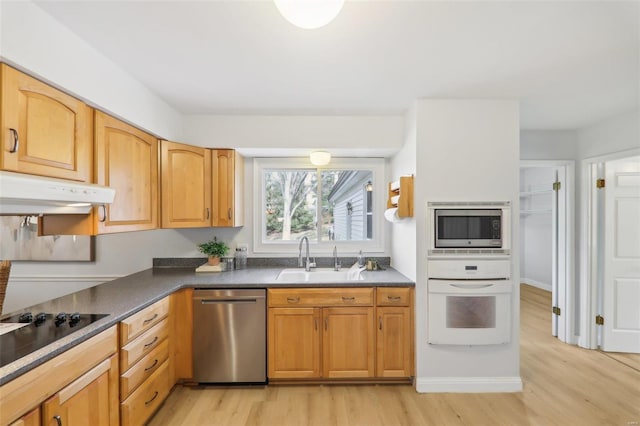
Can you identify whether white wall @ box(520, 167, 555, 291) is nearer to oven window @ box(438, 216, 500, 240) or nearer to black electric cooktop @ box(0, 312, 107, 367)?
oven window @ box(438, 216, 500, 240)

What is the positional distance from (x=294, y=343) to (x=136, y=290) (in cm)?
129

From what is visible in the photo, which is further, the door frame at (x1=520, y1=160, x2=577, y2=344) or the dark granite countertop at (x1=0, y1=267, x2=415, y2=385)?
the door frame at (x1=520, y1=160, x2=577, y2=344)

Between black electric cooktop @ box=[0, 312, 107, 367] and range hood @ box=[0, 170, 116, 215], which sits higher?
range hood @ box=[0, 170, 116, 215]

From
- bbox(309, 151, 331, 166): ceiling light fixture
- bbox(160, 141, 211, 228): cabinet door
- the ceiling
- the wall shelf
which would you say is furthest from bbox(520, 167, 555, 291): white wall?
bbox(160, 141, 211, 228): cabinet door

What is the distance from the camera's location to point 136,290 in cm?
222

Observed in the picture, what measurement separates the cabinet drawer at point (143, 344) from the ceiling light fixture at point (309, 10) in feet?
6.43

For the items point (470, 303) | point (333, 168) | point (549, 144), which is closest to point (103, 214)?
point (333, 168)

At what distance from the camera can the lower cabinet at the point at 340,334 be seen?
8.07ft

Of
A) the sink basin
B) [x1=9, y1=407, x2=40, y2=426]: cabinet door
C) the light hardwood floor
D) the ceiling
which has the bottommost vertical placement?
the light hardwood floor

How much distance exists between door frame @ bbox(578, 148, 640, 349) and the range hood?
4.32m

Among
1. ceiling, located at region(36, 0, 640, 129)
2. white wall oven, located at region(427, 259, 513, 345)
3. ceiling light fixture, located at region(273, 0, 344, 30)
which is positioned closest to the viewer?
ceiling light fixture, located at region(273, 0, 344, 30)

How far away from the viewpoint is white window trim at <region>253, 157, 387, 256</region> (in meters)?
3.21

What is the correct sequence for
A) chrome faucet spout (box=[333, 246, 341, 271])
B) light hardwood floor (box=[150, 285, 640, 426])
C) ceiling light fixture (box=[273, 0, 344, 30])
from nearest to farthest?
ceiling light fixture (box=[273, 0, 344, 30]) < light hardwood floor (box=[150, 285, 640, 426]) < chrome faucet spout (box=[333, 246, 341, 271])

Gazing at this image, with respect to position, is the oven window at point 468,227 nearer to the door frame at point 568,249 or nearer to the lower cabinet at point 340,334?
the lower cabinet at point 340,334
